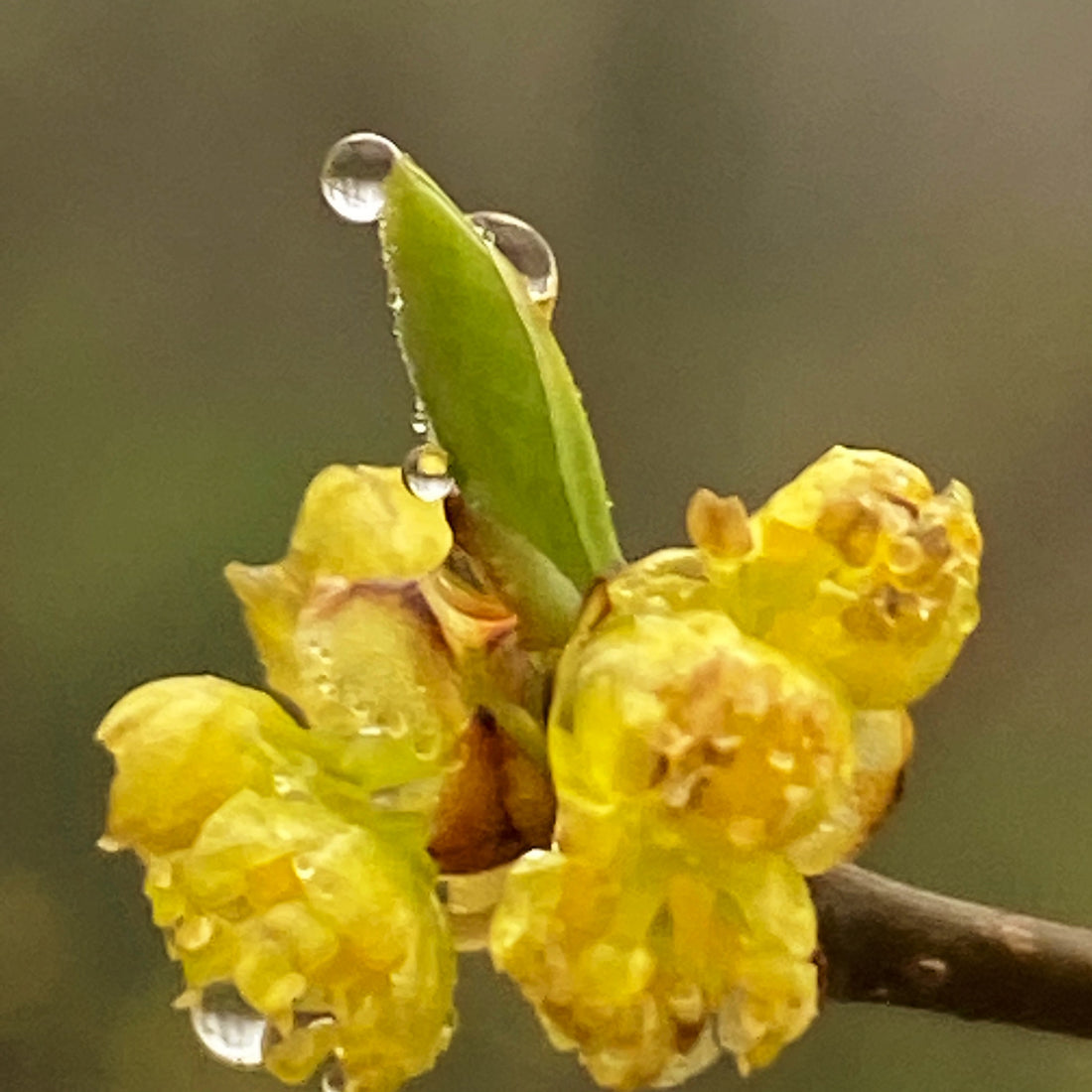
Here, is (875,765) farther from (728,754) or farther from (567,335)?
(567,335)

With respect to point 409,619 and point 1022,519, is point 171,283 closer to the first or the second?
point 1022,519

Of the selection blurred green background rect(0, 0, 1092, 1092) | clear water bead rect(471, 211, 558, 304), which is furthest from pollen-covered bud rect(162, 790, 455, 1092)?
blurred green background rect(0, 0, 1092, 1092)

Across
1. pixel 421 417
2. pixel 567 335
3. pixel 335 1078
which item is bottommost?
pixel 567 335

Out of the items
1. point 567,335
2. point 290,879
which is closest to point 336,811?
point 290,879

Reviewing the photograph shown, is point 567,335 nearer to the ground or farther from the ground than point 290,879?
nearer to the ground

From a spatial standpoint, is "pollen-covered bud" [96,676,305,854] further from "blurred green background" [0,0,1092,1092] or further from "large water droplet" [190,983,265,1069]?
"blurred green background" [0,0,1092,1092]

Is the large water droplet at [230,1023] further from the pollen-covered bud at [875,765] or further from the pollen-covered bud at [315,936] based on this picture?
the pollen-covered bud at [875,765]

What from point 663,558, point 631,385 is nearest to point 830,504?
point 663,558

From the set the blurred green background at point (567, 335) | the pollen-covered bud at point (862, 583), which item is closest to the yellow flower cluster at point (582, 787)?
the pollen-covered bud at point (862, 583)
